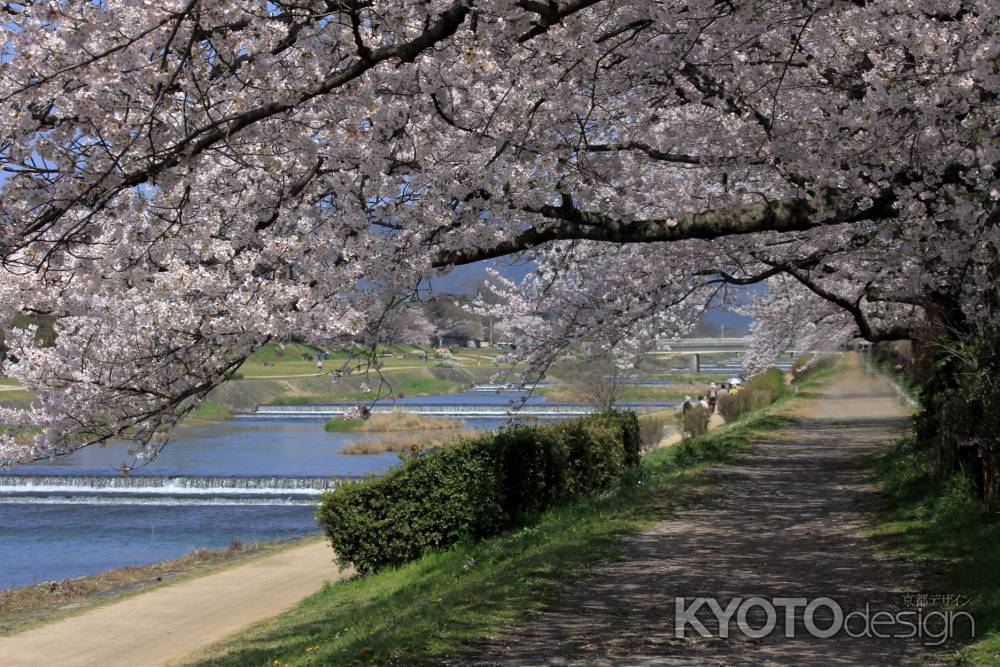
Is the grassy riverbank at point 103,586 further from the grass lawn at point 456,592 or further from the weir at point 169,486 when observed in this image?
the weir at point 169,486

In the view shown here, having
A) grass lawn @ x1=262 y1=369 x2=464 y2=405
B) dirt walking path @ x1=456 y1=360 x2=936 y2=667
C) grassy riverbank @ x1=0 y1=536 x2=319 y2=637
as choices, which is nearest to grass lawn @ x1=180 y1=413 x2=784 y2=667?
dirt walking path @ x1=456 y1=360 x2=936 y2=667

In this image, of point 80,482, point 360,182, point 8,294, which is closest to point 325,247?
point 360,182

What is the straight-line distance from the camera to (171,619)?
47.8ft

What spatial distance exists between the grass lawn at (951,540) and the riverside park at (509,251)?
45mm

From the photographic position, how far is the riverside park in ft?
17.8

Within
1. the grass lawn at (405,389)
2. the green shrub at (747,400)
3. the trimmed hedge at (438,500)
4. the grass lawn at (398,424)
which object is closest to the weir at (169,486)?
the trimmed hedge at (438,500)

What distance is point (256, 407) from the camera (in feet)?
197

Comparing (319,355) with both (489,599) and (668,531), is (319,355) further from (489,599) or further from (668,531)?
(668,531)

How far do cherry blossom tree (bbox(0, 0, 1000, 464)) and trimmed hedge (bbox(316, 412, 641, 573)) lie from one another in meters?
5.68

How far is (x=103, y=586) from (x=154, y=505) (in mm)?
9530

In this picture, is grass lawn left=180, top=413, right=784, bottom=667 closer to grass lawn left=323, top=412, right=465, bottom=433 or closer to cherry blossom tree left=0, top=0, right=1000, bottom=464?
cherry blossom tree left=0, top=0, right=1000, bottom=464

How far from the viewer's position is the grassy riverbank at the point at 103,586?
49.2 feet

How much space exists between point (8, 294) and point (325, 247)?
2324 mm

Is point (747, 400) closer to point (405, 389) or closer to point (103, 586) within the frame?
point (103, 586)
